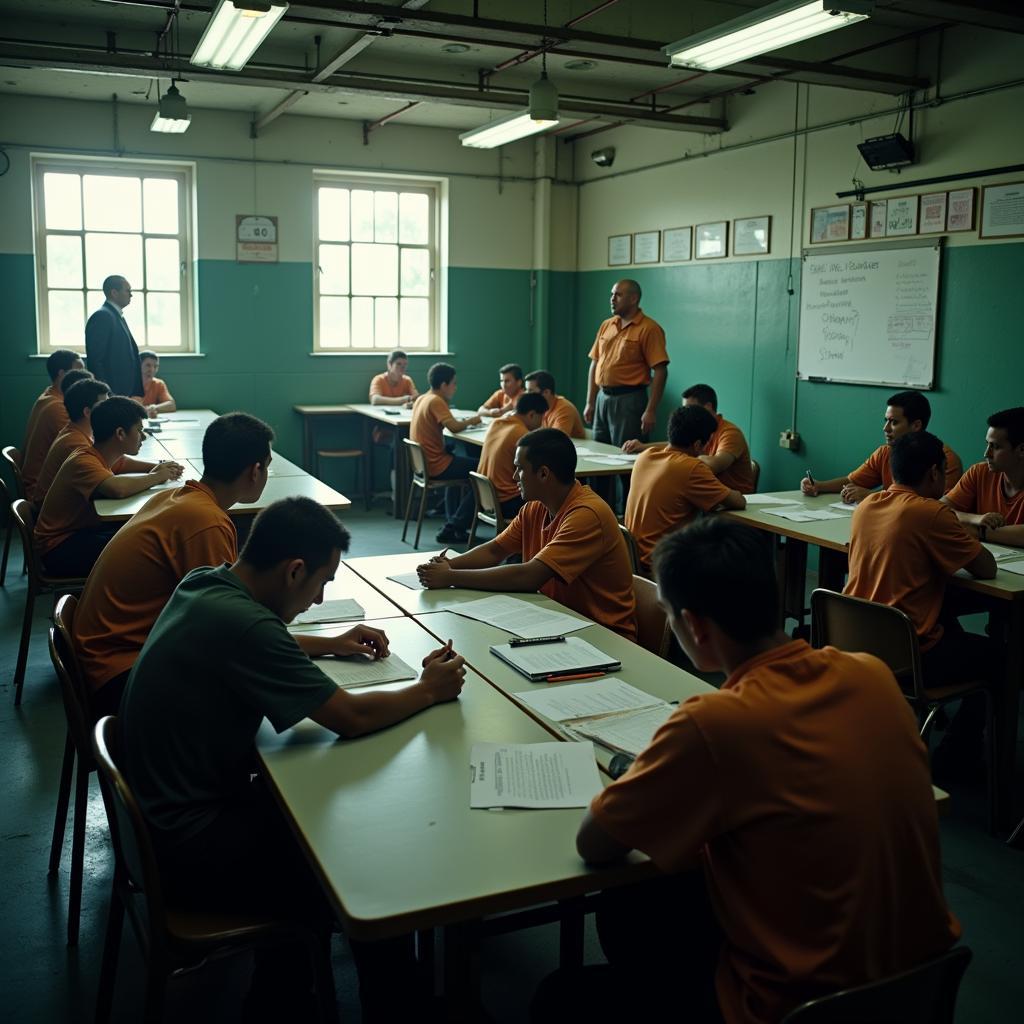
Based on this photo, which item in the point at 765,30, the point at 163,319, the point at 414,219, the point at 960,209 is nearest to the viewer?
the point at 765,30

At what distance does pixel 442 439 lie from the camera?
7.39 metres

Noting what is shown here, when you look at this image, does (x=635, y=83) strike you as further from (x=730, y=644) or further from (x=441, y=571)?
(x=730, y=644)

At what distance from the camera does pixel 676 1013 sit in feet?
5.13

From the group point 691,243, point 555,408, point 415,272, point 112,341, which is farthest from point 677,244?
point 112,341

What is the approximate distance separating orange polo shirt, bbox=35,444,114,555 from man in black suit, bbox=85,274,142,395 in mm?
2399

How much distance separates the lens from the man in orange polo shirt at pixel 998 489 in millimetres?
3863

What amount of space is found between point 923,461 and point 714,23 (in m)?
3.97

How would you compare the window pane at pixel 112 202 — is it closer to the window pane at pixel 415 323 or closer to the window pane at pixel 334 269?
the window pane at pixel 334 269

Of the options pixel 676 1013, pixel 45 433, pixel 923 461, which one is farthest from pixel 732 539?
pixel 45 433

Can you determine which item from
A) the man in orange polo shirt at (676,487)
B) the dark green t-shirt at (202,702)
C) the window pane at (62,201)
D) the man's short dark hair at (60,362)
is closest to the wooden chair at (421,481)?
the man's short dark hair at (60,362)

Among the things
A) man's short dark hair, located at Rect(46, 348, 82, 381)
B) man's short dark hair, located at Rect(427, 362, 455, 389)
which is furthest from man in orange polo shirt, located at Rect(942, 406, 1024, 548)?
man's short dark hair, located at Rect(46, 348, 82, 381)

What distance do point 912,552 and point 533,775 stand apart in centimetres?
Result: 187

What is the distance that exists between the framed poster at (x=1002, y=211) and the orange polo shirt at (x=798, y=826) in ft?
15.5

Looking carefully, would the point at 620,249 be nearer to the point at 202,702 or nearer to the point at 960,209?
the point at 960,209
